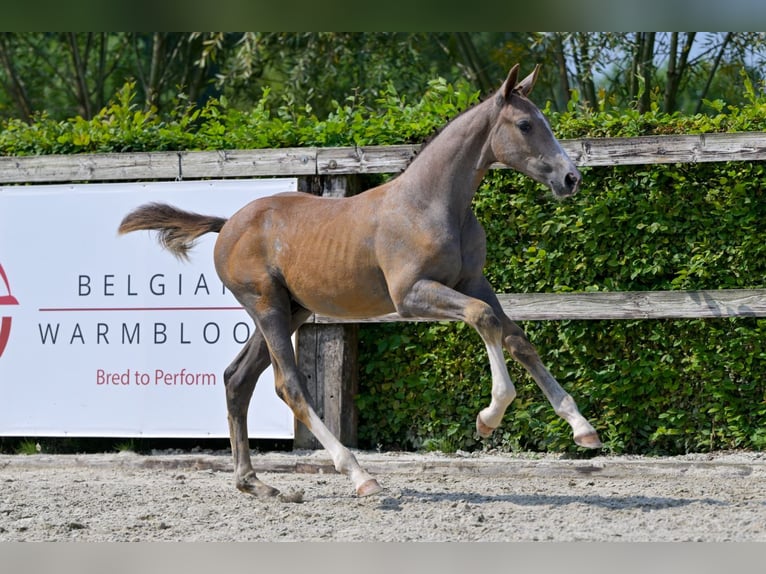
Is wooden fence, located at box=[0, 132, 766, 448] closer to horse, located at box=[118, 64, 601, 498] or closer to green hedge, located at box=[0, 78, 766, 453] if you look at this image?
green hedge, located at box=[0, 78, 766, 453]

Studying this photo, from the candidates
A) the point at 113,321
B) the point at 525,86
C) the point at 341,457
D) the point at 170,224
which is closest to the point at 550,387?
the point at 341,457

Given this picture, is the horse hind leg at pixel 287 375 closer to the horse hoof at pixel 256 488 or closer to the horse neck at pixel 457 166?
the horse hoof at pixel 256 488

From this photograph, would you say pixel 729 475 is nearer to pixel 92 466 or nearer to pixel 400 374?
pixel 400 374

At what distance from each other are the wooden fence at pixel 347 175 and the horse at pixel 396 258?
62 cm

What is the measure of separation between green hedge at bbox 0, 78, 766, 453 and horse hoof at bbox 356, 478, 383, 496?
2042mm

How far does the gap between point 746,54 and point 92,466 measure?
932 cm

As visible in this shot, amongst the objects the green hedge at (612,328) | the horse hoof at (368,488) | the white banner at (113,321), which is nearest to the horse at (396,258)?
the horse hoof at (368,488)

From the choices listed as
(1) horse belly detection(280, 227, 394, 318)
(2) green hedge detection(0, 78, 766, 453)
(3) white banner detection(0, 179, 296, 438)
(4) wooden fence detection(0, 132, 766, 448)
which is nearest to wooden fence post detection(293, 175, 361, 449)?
(4) wooden fence detection(0, 132, 766, 448)

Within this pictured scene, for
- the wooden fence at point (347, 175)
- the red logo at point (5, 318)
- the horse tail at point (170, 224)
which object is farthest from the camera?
the red logo at point (5, 318)

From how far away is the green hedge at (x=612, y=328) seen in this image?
6.75 meters

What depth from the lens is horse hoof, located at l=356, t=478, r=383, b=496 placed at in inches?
207

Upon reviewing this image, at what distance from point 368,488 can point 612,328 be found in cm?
253

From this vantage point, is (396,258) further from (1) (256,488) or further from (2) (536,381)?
(1) (256,488)

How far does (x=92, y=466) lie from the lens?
7.46 metres
